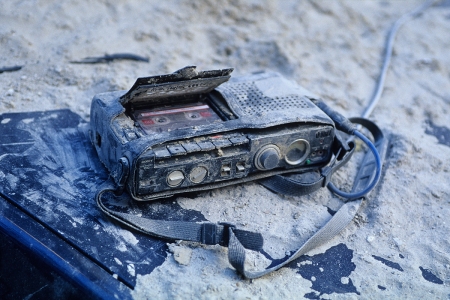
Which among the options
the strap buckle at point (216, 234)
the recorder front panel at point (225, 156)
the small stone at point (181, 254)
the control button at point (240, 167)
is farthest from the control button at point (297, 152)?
the small stone at point (181, 254)

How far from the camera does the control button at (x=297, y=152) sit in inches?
90.9

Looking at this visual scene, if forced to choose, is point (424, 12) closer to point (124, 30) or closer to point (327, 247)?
point (124, 30)

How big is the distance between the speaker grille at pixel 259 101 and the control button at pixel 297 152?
16cm

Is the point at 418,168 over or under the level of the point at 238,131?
under

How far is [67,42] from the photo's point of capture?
129 inches

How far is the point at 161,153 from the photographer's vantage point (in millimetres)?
2027

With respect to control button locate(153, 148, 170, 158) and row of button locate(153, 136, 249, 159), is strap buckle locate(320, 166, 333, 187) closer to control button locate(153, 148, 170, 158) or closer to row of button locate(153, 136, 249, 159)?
row of button locate(153, 136, 249, 159)

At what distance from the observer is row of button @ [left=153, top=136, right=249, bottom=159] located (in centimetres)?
204

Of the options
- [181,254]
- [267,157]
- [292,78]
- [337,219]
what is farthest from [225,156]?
[292,78]

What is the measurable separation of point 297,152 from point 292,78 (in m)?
1.09

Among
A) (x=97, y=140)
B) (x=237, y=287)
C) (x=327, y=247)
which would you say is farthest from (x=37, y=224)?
(x=327, y=247)

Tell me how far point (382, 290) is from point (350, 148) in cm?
71

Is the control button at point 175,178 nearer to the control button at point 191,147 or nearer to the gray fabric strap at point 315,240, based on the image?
the control button at point 191,147

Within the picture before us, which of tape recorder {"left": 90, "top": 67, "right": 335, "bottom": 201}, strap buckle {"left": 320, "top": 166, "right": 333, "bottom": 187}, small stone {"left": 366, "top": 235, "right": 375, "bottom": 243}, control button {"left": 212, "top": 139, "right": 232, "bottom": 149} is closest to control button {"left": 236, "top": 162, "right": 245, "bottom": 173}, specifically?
tape recorder {"left": 90, "top": 67, "right": 335, "bottom": 201}
